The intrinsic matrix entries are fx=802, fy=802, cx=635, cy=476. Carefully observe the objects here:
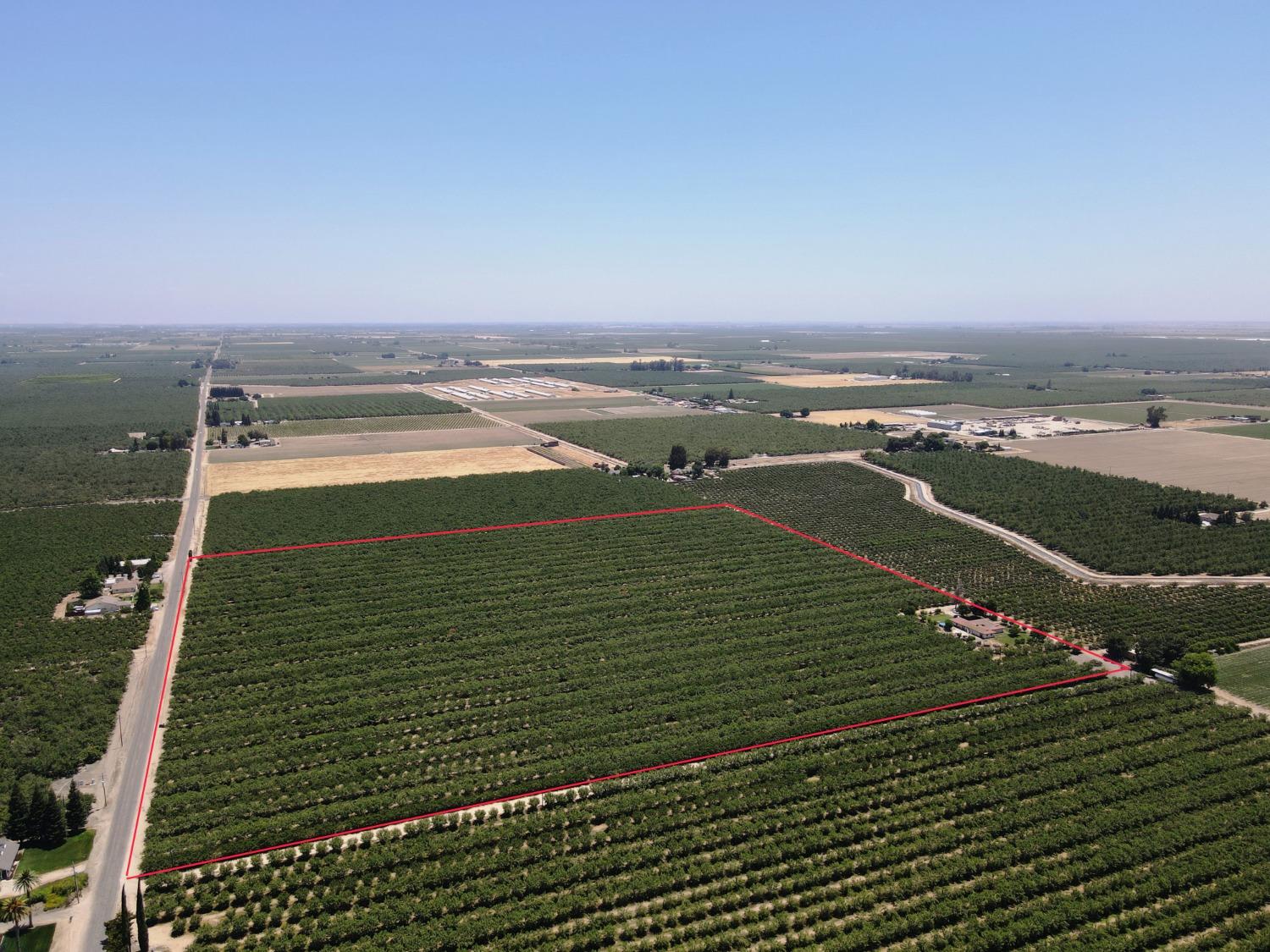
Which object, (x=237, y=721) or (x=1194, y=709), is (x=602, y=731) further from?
(x=1194, y=709)

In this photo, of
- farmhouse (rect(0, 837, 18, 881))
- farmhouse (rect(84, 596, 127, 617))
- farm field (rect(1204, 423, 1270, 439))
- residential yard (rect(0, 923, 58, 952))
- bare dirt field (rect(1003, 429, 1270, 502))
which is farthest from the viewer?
farm field (rect(1204, 423, 1270, 439))

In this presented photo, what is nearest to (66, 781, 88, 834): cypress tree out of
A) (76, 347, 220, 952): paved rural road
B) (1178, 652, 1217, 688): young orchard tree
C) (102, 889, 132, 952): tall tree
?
(76, 347, 220, 952): paved rural road

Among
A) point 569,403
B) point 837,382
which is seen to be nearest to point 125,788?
point 569,403

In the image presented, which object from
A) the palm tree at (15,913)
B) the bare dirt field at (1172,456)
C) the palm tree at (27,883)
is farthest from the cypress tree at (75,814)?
the bare dirt field at (1172,456)

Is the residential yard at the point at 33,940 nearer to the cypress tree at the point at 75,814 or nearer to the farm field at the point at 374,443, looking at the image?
the cypress tree at the point at 75,814

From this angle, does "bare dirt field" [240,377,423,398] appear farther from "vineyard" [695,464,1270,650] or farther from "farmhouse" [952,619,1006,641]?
"farmhouse" [952,619,1006,641]

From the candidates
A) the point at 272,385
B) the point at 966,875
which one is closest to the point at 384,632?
the point at 966,875

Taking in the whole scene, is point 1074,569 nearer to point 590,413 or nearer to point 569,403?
point 590,413
